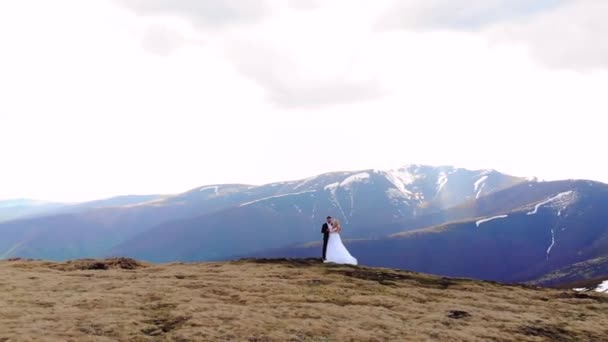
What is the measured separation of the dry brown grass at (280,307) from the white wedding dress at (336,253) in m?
5.23

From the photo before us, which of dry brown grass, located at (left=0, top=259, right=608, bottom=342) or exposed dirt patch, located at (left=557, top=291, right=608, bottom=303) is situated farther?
exposed dirt patch, located at (left=557, top=291, right=608, bottom=303)

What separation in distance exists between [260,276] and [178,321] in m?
11.2

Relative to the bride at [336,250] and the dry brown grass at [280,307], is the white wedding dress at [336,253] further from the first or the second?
the dry brown grass at [280,307]

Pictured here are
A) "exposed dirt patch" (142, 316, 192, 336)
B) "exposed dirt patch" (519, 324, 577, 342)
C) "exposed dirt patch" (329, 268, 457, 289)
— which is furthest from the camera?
"exposed dirt patch" (329, 268, 457, 289)

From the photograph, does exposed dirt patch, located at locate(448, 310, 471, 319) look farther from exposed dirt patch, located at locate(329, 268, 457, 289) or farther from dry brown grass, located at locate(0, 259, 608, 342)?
exposed dirt patch, located at locate(329, 268, 457, 289)

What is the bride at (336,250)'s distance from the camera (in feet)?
127

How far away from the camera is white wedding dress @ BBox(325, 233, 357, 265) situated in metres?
38.7

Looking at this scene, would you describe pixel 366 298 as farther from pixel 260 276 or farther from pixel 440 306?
pixel 260 276

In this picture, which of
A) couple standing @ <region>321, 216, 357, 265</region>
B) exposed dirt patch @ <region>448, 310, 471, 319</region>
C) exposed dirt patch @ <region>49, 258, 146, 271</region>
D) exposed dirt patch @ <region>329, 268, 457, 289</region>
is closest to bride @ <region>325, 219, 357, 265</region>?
couple standing @ <region>321, 216, 357, 265</region>

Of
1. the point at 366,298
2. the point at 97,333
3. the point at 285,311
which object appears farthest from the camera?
the point at 366,298

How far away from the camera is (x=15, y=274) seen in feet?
97.8

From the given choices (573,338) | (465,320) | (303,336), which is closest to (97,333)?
(303,336)

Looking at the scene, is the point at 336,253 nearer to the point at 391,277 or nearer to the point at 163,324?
the point at 391,277

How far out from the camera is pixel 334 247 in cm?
3909
